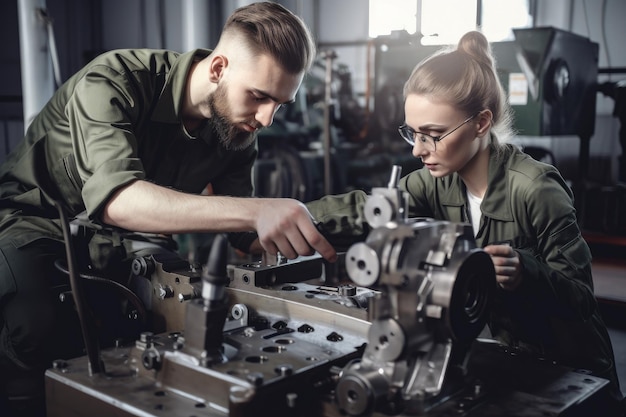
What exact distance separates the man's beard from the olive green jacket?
1.08 feet

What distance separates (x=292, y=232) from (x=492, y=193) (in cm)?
58

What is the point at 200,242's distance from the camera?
332cm

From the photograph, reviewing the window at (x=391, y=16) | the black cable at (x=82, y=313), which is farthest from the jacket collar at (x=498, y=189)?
the window at (x=391, y=16)

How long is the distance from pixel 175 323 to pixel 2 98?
15.3ft

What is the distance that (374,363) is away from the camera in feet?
2.37

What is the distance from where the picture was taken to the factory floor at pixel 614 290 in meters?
2.16

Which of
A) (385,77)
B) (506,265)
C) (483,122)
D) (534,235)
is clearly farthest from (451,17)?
(506,265)

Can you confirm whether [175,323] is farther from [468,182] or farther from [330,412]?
[468,182]

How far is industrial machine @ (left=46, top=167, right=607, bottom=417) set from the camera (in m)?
0.70

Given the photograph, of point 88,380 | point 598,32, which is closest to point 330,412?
point 88,380

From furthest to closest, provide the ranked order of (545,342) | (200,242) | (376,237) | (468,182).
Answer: (200,242)
(468,182)
(545,342)
(376,237)

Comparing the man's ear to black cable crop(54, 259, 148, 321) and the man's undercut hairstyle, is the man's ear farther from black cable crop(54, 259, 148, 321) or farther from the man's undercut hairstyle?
black cable crop(54, 259, 148, 321)

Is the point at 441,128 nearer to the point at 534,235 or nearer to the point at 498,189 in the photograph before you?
the point at 498,189

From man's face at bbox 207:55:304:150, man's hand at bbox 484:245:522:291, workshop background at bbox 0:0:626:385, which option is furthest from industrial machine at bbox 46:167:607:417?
workshop background at bbox 0:0:626:385
